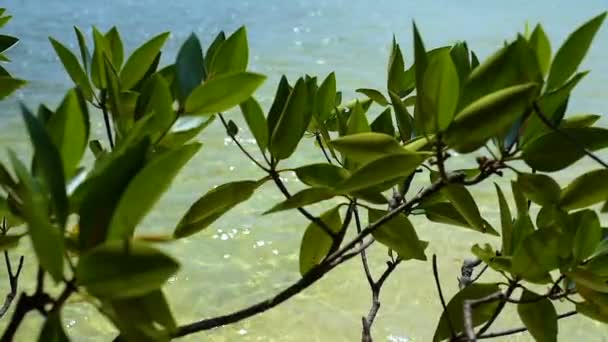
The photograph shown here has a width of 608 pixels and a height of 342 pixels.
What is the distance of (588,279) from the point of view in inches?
16.5

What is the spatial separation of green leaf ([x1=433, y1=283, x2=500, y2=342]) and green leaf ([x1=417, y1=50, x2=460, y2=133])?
0.17 metres

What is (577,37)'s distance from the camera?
0.38 metres

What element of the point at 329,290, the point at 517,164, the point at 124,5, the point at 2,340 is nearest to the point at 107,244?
the point at 2,340

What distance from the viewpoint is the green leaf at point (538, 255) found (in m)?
0.42

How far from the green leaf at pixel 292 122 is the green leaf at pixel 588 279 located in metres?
0.18

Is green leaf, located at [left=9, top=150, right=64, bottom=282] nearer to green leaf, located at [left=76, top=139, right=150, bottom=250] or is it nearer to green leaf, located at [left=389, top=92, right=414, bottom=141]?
green leaf, located at [left=76, top=139, right=150, bottom=250]

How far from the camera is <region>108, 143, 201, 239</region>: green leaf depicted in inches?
10.3

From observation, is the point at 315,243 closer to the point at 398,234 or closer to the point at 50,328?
the point at 398,234

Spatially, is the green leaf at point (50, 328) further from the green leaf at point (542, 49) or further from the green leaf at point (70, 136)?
the green leaf at point (542, 49)

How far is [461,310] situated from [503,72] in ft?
0.63

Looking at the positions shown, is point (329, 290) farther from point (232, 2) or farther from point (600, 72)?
point (232, 2)

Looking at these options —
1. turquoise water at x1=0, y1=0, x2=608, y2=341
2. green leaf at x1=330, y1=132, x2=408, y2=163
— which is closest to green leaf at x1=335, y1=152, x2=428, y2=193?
green leaf at x1=330, y1=132, x2=408, y2=163

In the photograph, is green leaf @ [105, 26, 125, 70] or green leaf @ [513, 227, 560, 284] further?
green leaf @ [105, 26, 125, 70]

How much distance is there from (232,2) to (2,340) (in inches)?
253
